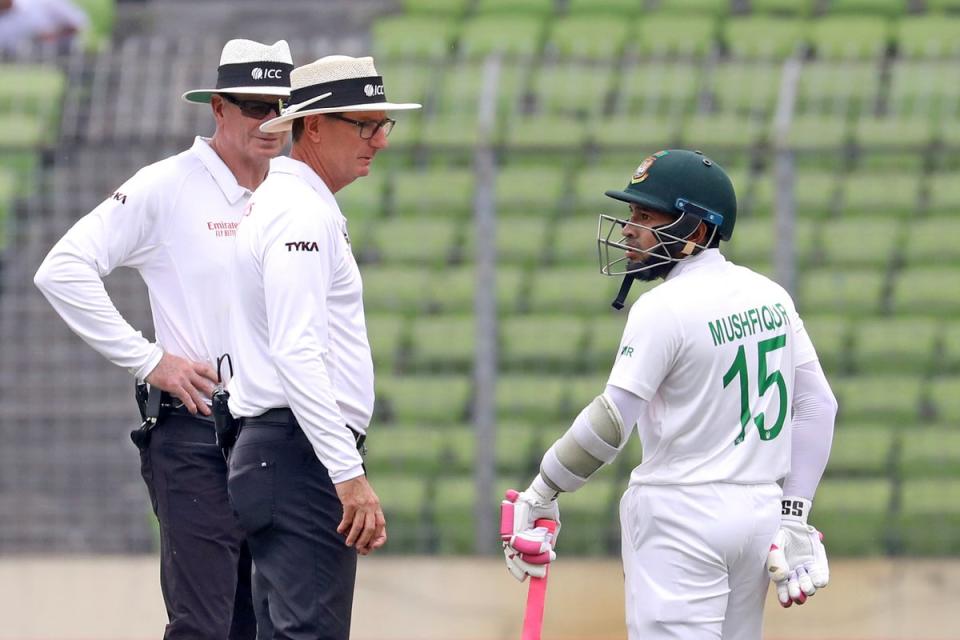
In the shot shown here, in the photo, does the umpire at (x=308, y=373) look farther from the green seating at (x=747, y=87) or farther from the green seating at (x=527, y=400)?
the green seating at (x=747, y=87)

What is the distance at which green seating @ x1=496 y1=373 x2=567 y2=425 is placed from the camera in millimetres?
7625

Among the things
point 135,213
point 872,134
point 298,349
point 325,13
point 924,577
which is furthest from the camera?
point 325,13

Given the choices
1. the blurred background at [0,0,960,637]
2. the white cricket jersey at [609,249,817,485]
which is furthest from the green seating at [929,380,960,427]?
the white cricket jersey at [609,249,817,485]

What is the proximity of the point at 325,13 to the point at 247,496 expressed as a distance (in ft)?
30.8

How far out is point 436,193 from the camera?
317 inches


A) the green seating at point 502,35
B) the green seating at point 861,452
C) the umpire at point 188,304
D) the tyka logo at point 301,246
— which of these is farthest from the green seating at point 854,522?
the green seating at point 502,35

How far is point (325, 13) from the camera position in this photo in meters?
12.9

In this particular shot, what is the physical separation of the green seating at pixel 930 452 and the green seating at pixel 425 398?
2.10m

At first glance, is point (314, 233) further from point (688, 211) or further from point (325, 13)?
point (325, 13)

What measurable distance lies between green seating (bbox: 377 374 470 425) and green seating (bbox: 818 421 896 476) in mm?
1780

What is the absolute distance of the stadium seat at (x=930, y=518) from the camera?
740cm

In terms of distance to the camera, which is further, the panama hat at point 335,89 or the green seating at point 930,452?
the green seating at point 930,452

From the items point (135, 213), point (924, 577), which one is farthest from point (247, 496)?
point (924, 577)

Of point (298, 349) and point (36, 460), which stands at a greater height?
point (298, 349)
